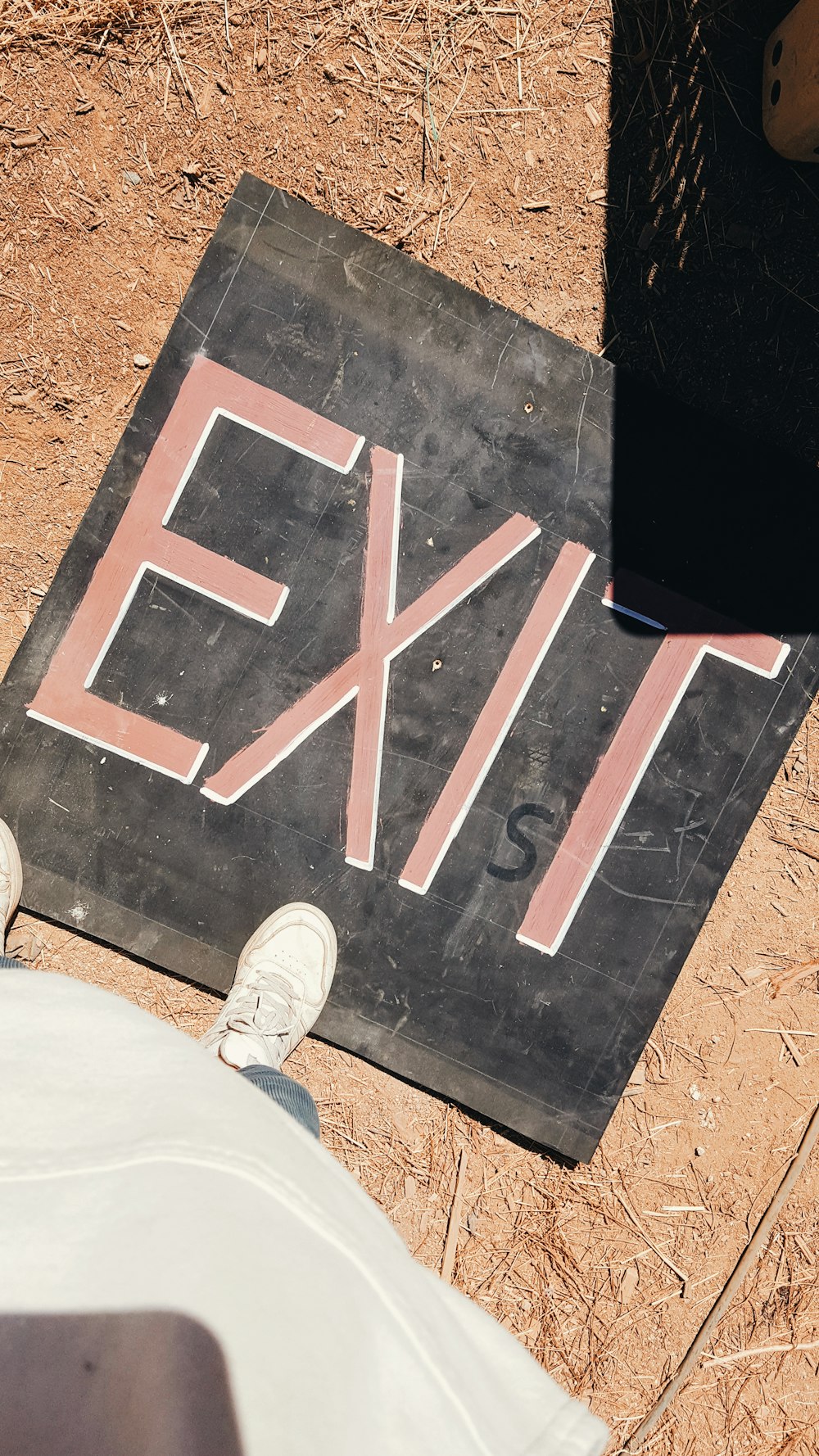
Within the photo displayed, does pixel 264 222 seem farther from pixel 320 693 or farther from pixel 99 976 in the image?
pixel 99 976

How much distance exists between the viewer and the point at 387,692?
2814mm

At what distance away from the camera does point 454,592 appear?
281 centimetres

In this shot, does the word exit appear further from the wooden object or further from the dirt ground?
the wooden object

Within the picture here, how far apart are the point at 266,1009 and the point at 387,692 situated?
1.10m

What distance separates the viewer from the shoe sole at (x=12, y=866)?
2727 mm

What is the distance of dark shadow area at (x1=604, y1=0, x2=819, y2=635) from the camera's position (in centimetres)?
280

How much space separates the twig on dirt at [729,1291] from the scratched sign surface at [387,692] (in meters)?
0.68

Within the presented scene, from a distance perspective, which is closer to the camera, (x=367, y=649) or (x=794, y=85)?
(x=794, y=85)

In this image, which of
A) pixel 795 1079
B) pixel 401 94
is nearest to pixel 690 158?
pixel 401 94

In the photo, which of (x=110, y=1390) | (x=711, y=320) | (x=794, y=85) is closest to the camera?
(x=110, y=1390)

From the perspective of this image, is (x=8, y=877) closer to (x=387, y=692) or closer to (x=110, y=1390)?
(x=387, y=692)

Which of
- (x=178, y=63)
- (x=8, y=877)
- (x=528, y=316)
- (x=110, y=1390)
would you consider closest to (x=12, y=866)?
(x=8, y=877)

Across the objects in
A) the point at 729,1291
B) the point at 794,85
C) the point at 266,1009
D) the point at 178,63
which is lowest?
the point at 729,1291

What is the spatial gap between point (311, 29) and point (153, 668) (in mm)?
2140
